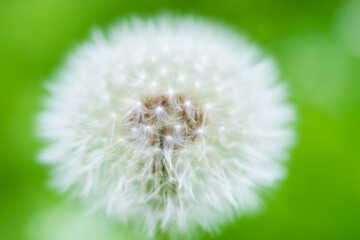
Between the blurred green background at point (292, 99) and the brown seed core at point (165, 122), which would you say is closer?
the brown seed core at point (165, 122)

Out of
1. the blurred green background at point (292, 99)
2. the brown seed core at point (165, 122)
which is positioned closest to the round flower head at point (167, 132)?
the brown seed core at point (165, 122)

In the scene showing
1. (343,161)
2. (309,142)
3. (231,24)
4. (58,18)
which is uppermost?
(58,18)

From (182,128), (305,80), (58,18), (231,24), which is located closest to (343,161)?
(305,80)

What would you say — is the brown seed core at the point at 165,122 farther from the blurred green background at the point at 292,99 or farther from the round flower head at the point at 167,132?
the blurred green background at the point at 292,99

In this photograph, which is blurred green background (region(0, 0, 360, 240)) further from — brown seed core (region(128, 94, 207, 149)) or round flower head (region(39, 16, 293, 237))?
brown seed core (region(128, 94, 207, 149))

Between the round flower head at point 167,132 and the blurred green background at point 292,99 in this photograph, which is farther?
the blurred green background at point 292,99

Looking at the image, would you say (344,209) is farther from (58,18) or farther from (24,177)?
(58,18)
